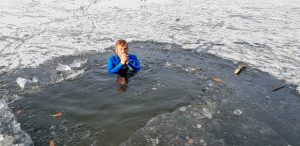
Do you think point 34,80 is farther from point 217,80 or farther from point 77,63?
point 217,80

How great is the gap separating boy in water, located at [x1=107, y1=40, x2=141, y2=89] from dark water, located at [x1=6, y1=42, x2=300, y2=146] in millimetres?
165

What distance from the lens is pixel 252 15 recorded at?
12.2m

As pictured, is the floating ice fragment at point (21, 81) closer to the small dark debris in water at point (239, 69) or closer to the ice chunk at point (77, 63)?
the ice chunk at point (77, 63)

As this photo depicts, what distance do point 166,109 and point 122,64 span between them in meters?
1.74

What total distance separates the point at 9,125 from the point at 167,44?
5264 mm

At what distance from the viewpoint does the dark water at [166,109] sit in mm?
4359

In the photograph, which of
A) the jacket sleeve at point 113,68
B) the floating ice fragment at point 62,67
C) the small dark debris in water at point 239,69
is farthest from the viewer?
the floating ice fragment at point 62,67

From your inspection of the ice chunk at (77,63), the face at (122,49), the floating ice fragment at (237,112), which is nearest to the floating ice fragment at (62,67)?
Answer: the ice chunk at (77,63)

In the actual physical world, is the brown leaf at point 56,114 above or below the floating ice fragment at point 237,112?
above

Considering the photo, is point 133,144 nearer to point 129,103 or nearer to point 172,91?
point 129,103

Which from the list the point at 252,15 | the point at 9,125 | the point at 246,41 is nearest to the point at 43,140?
the point at 9,125

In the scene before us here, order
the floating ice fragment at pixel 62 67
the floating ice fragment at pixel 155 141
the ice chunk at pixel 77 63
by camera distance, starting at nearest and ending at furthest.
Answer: the floating ice fragment at pixel 155 141
the floating ice fragment at pixel 62 67
the ice chunk at pixel 77 63

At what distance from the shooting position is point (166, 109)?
5102 mm

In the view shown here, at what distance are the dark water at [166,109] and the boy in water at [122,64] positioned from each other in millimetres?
165
